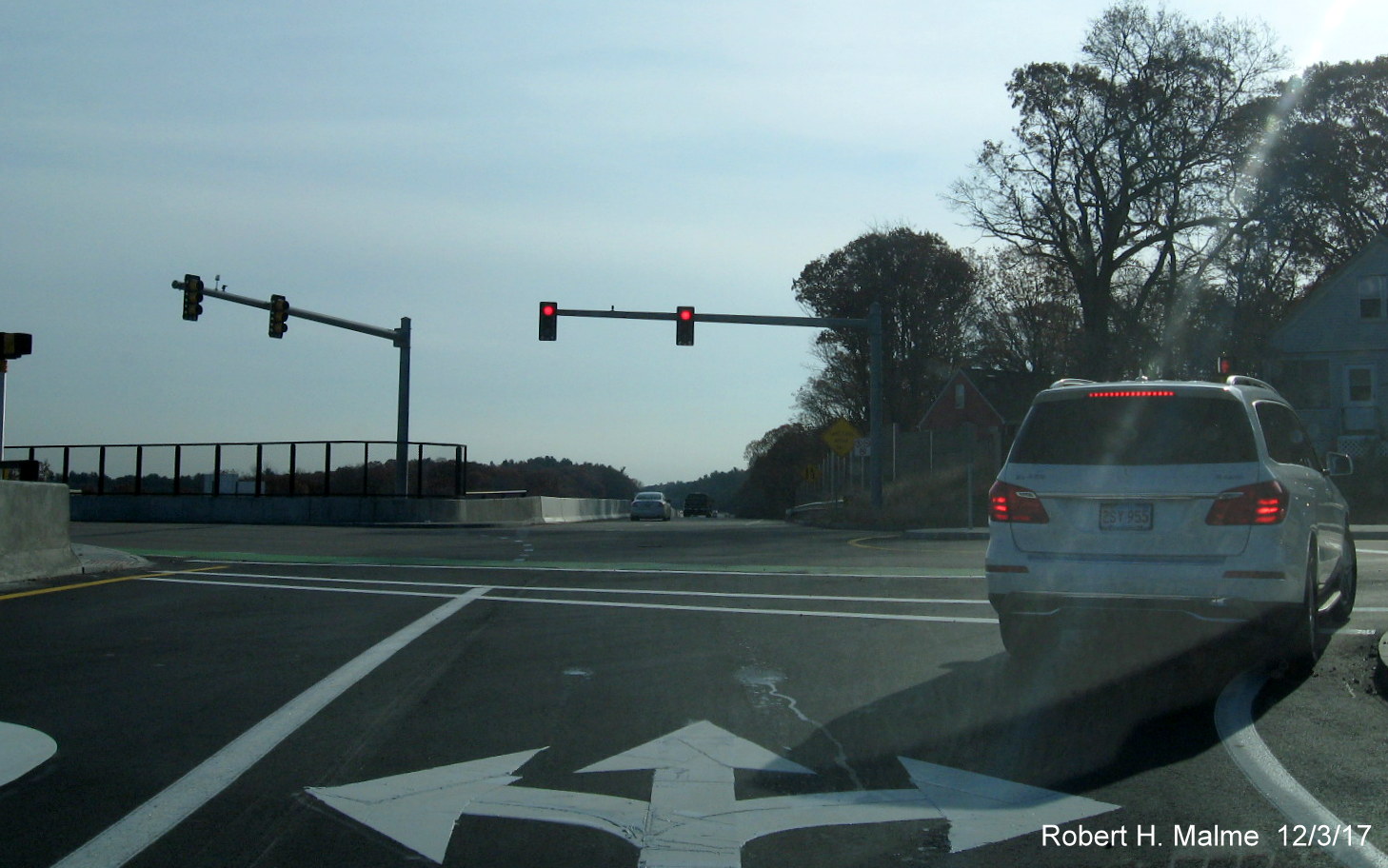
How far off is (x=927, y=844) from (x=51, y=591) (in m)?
10.5

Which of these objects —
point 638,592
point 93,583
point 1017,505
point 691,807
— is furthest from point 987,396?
point 691,807

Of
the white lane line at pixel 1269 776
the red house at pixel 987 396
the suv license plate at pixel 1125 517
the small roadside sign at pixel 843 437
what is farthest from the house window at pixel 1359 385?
the suv license plate at pixel 1125 517

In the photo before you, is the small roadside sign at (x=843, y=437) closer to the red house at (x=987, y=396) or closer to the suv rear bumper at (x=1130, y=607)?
the red house at (x=987, y=396)

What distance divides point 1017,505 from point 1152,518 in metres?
0.85

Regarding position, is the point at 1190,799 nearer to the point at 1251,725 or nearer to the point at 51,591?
the point at 1251,725

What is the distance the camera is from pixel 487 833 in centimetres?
469

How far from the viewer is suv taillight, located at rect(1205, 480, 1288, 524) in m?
7.32

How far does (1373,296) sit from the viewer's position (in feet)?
136

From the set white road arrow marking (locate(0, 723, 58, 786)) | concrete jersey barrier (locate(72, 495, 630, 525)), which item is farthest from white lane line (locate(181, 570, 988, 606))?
concrete jersey barrier (locate(72, 495, 630, 525))

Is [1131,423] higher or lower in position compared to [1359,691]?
higher

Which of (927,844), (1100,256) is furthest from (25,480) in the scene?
(1100,256)

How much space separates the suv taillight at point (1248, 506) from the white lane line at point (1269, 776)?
1023mm

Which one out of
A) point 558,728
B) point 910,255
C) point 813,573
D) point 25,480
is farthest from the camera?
point 910,255

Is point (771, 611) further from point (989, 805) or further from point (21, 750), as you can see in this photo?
point (21, 750)
